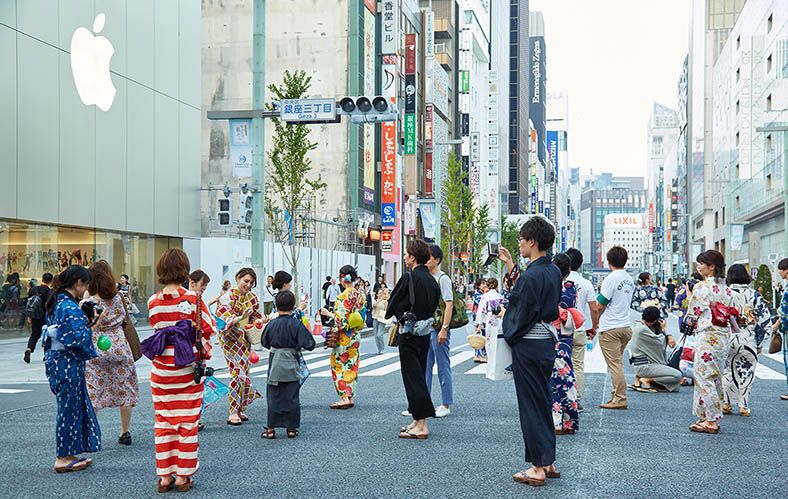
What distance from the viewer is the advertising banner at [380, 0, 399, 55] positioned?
51.0 m

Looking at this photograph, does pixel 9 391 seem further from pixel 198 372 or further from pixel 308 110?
pixel 308 110

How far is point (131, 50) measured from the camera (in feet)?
87.4

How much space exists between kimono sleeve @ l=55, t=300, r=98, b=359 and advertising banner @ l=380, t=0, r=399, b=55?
4531 centimetres

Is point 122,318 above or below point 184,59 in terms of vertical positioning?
below

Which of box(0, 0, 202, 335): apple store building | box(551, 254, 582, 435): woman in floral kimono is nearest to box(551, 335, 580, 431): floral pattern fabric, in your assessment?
box(551, 254, 582, 435): woman in floral kimono

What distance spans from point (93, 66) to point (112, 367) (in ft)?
61.1

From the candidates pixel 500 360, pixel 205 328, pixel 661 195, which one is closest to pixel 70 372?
pixel 205 328

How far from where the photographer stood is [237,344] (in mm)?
9438

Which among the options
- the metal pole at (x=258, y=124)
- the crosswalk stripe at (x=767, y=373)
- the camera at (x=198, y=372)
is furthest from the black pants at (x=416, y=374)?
the metal pole at (x=258, y=124)

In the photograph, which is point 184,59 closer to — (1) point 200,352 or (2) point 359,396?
(2) point 359,396

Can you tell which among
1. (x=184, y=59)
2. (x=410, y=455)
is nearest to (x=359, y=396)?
(x=410, y=455)

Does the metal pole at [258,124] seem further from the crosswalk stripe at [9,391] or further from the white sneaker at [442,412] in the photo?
the white sneaker at [442,412]

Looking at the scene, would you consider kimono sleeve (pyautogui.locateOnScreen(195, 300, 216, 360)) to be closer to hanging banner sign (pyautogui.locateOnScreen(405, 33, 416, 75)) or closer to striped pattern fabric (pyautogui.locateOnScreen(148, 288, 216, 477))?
striped pattern fabric (pyautogui.locateOnScreen(148, 288, 216, 477))

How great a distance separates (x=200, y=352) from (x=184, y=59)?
25.2m
